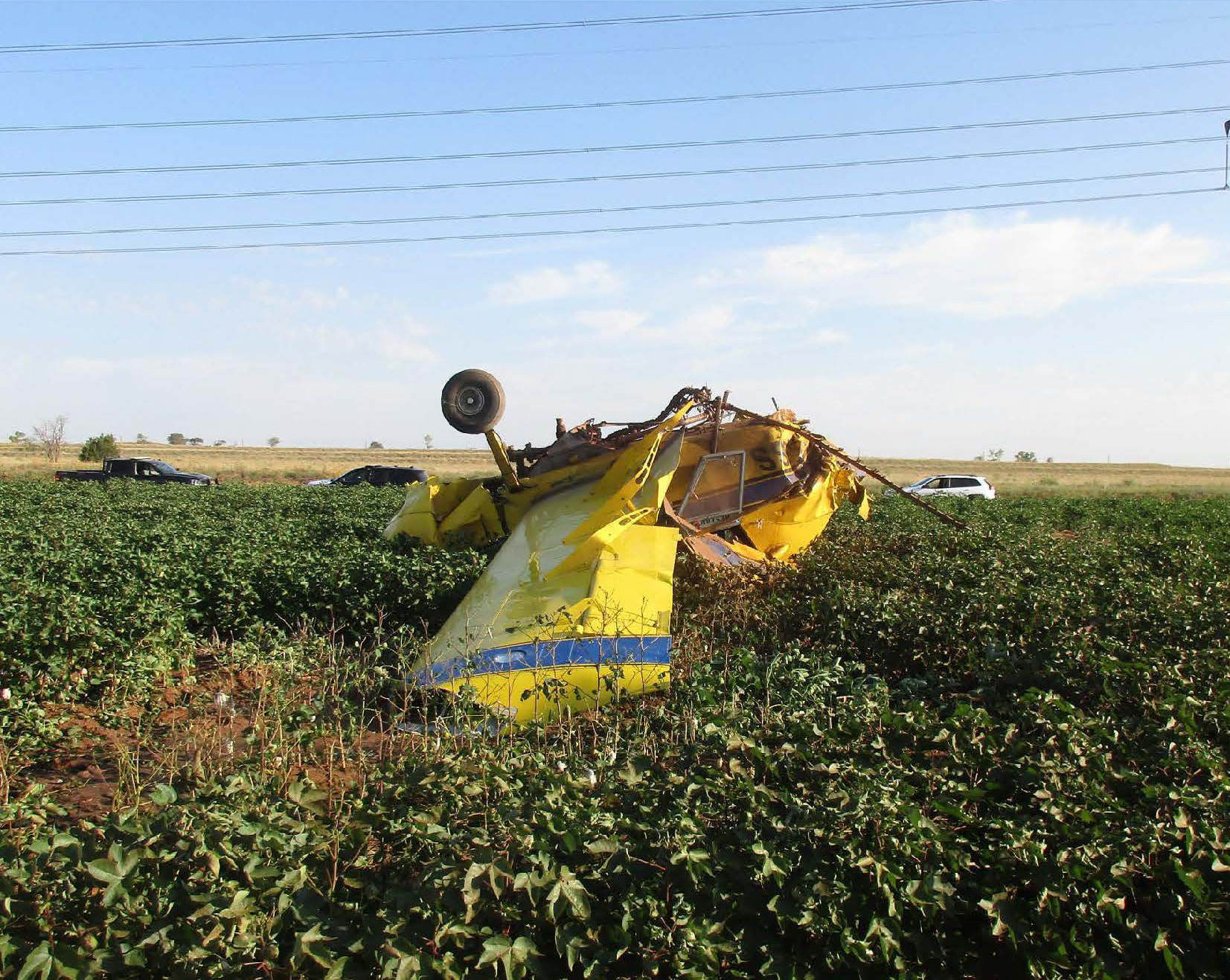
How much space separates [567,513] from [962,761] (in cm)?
572

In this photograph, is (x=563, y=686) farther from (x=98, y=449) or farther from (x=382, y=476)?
(x=98, y=449)

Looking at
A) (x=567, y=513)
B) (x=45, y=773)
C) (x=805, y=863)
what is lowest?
(x=45, y=773)

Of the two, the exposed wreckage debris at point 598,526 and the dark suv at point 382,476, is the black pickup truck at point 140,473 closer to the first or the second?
the dark suv at point 382,476

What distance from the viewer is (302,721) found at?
15.9ft

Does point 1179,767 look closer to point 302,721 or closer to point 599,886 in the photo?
point 599,886

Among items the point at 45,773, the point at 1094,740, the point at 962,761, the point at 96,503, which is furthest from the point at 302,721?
the point at 96,503

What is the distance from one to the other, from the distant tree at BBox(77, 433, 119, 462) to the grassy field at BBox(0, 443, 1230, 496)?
1.20 metres

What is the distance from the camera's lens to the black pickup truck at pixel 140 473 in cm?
3222

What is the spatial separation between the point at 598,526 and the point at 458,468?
6259 cm

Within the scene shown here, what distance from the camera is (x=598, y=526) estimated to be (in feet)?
24.8

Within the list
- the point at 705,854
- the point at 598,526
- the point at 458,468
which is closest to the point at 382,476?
the point at 598,526

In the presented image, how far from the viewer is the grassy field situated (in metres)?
48.8

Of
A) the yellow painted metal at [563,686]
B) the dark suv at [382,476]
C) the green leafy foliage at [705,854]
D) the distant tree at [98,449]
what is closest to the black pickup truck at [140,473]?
the dark suv at [382,476]

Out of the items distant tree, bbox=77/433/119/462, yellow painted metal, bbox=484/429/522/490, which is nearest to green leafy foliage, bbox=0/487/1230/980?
yellow painted metal, bbox=484/429/522/490
